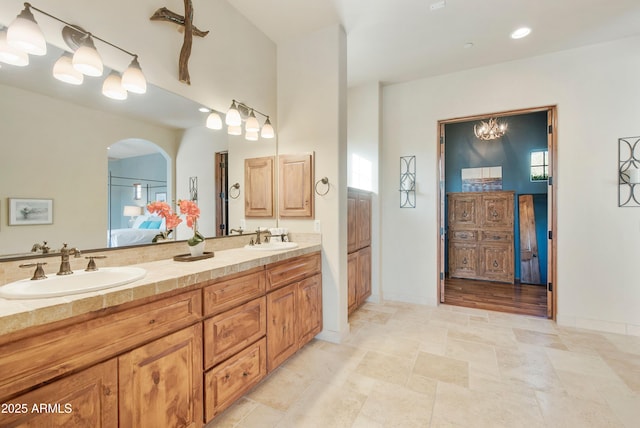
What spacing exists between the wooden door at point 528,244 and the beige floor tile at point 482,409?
3631mm

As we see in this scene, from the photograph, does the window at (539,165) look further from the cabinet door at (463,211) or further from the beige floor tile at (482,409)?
the beige floor tile at (482,409)

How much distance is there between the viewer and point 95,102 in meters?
1.58

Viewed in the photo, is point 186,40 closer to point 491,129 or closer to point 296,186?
point 296,186

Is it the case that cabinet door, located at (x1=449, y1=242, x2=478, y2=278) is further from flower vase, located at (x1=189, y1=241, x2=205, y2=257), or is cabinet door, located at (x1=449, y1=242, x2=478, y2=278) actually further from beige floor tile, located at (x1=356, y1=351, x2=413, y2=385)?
flower vase, located at (x1=189, y1=241, x2=205, y2=257)

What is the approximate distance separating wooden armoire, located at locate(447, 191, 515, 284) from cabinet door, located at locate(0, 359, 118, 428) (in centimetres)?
526

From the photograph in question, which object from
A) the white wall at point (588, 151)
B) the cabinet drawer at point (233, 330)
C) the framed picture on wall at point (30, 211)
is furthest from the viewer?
the white wall at point (588, 151)

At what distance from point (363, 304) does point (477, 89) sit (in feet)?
10.2

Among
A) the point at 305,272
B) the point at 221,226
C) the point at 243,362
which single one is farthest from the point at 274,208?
the point at 243,362

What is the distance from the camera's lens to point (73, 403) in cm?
99

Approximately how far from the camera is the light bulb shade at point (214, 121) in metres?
2.25

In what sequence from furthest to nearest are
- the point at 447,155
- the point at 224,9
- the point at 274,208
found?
1. the point at 447,155
2. the point at 274,208
3. the point at 224,9

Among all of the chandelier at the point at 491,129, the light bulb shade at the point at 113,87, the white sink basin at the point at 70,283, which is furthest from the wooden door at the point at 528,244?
the light bulb shade at the point at 113,87

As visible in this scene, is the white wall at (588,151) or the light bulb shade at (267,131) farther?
the white wall at (588,151)

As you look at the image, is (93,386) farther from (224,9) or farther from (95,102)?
(224,9)
